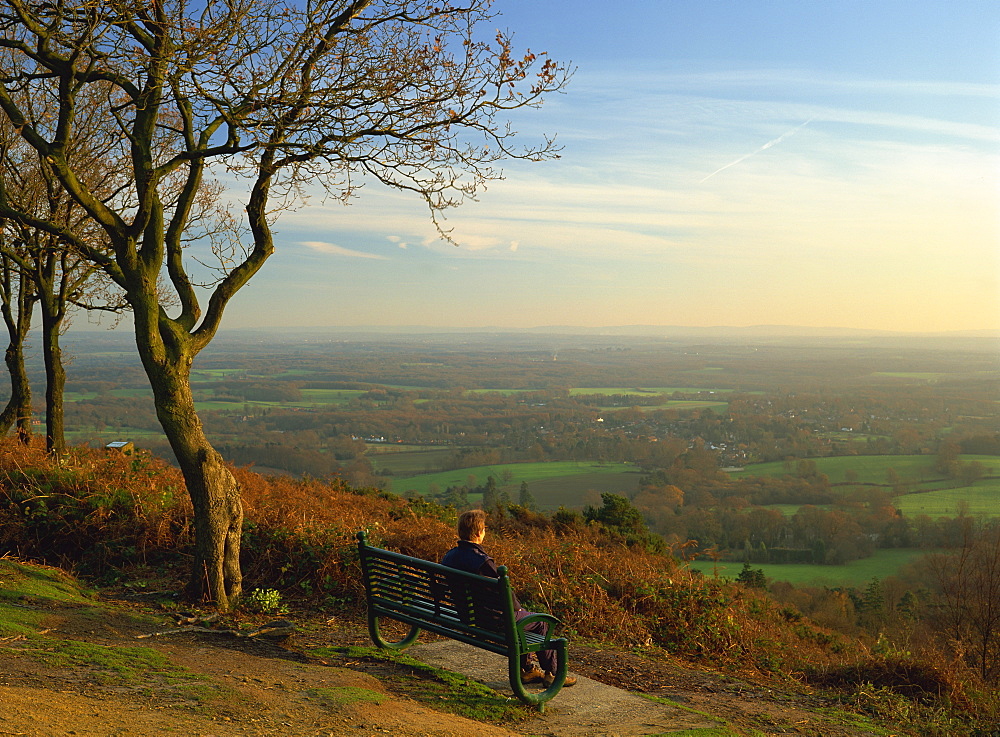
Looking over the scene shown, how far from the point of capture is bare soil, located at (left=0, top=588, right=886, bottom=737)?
13.7 ft

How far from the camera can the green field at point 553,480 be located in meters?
33.6

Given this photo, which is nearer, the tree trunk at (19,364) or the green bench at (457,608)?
the green bench at (457,608)

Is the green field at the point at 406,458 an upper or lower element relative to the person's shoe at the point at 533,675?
lower

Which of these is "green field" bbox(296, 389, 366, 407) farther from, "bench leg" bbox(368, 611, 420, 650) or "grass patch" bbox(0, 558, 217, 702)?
"bench leg" bbox(368, 611, 420, 650)

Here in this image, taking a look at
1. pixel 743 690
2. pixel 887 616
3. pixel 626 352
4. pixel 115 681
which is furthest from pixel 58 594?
pixel 626 352

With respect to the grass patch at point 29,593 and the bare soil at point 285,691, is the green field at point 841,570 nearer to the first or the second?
the bare soil at point 285,691

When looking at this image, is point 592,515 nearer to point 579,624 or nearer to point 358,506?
point 358,506

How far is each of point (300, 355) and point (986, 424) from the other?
62.8m

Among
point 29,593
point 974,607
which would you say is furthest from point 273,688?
point 974,607

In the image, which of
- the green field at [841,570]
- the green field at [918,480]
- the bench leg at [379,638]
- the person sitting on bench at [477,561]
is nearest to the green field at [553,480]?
the green field at [918,480]

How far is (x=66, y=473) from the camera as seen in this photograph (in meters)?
9.87

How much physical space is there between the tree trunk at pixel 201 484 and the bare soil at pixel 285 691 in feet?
1.66

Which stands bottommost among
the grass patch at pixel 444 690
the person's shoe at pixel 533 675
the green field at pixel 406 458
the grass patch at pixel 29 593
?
the green field at pixel 406 458

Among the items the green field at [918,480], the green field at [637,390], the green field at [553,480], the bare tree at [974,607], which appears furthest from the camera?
the green field at [637,390]
